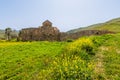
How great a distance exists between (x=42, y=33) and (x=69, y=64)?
34936 millimetres

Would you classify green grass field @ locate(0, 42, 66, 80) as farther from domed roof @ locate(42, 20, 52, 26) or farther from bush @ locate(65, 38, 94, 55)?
domed roof @ locate(42, 20, 52, 26)

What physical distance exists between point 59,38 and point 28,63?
89.0ft

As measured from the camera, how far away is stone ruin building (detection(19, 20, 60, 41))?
47.4m

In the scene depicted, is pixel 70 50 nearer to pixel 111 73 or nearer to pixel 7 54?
pixel 111 73

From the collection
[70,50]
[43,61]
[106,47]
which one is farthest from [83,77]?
[106,47]

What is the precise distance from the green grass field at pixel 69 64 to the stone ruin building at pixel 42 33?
70.1ft

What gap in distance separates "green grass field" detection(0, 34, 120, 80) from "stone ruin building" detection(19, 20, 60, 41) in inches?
841

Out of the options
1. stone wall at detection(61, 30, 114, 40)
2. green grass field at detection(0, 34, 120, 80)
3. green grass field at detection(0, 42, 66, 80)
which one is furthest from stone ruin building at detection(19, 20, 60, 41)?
green grass field at detection(0, 42, 66, 80)

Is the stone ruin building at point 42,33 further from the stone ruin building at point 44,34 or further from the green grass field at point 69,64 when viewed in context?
the green grass field at point 69,64

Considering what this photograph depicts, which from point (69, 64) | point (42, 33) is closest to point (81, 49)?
point (69, 64)

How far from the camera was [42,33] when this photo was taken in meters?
48.0

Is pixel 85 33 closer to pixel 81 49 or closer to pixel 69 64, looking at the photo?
pixel 81 49

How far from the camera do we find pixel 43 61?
65.2ft

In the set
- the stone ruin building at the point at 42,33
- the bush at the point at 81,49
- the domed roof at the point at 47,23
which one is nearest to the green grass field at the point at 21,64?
the bush at the point at 81,49
